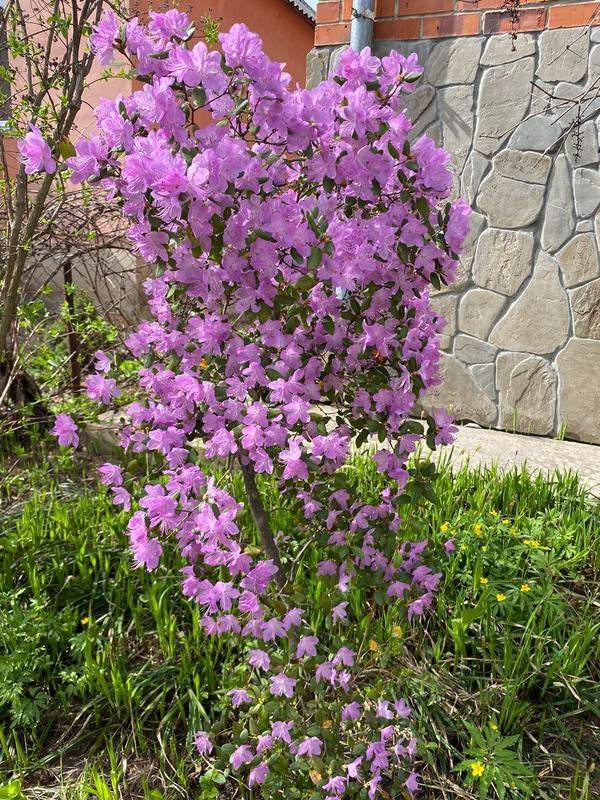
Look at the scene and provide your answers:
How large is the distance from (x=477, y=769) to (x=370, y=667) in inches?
15.1

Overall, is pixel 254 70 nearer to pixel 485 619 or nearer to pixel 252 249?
pixel 252 249

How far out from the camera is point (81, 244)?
Result: 328 cm

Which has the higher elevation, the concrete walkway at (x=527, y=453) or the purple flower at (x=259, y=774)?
the concrete walkway at (x=527, y=453)

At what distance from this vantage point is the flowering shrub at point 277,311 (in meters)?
1.08

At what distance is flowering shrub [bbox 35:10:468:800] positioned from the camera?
3.55 ft

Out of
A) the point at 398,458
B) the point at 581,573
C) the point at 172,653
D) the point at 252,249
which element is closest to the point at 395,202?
the point at 252,249

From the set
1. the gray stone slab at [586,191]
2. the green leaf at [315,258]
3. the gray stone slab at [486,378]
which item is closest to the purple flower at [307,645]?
the green leaf at [315,258]

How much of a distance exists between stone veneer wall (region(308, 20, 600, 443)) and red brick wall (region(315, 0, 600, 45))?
0.14 feet

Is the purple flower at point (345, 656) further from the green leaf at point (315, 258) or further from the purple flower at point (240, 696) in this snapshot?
the green leaf at point (315, 258)

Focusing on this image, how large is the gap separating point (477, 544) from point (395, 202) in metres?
1.16

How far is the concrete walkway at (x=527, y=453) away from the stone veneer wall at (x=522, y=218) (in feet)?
0.40

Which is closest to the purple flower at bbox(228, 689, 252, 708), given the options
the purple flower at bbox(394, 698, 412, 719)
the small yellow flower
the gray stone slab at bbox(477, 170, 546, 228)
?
the purple flower at bbox(394, 698, 412, 719)

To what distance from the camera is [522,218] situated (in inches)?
134

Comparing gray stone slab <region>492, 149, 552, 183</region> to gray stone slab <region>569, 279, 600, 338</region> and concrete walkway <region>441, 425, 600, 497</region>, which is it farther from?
concrete walkway <region>441, 425, 600, 497</region>
